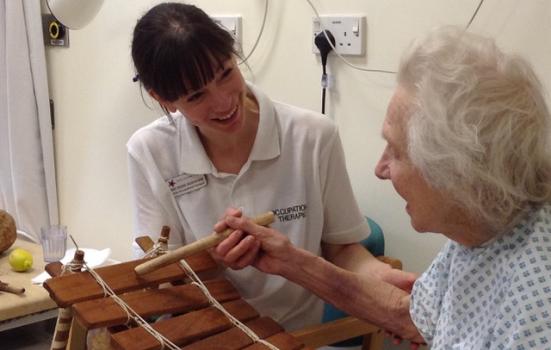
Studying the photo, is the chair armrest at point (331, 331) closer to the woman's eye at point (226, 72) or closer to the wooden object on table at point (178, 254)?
the wooden object on table at point (178, 254)

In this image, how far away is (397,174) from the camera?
37.3 inches

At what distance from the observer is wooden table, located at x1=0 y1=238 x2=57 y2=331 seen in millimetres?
1737

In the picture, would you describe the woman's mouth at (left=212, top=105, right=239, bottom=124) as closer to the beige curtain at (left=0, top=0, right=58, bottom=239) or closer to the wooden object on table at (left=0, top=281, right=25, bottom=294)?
the wooden object on table at (left=0, top=281, right=25, bottom=294)

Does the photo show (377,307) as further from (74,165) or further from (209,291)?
(74,165)

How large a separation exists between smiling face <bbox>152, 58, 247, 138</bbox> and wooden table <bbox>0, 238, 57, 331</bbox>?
73 cm

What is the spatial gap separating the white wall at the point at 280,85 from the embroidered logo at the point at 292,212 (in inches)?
15.4

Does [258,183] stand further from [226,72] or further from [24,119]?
[24,119]

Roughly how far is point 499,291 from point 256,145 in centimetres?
66

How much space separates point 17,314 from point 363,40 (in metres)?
1.12

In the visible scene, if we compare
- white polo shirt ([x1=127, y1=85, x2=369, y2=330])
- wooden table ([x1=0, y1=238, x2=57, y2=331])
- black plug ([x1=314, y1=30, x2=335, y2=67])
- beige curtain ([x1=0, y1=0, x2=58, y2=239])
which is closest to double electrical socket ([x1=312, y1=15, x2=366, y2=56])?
black plug ([x1=314, y1=30, x2=335, y2=67])

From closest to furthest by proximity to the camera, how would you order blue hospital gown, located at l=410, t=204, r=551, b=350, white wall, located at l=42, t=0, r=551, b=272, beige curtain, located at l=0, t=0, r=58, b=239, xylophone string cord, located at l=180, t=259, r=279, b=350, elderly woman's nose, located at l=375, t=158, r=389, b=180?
blue hospital gown, located at l=410, t=204, r=551, b=350 → elderly woman's nose, located at l=375, t=158, r=389, b=180 → xylophone string cord, located at l=180, t=259, r=279, b=350 → white wall, located at l=42, t=0, r=551, b=272 → beige curtain, located at l=0, t=0, r=58, b=239

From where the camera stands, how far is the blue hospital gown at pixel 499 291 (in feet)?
2.69

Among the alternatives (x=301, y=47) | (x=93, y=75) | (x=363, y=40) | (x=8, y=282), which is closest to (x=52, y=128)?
(x=93, y=75)

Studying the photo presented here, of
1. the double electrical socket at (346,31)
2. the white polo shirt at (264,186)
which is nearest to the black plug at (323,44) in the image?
the double electrical socket at (346,31)
